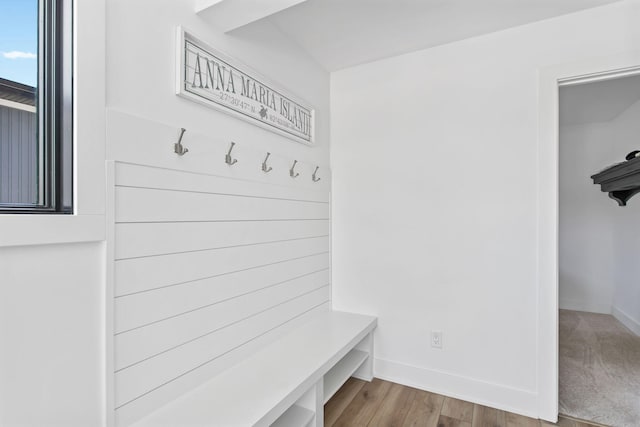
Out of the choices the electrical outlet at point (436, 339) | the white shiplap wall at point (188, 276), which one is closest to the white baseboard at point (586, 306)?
the electrical outlet at point (436, 339)

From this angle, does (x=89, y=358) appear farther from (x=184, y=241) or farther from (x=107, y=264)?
(x=184, y=241)

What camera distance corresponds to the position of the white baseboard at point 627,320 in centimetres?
335

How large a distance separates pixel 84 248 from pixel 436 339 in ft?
6.70

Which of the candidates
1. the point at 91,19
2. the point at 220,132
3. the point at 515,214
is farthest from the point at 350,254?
the point at 91,19

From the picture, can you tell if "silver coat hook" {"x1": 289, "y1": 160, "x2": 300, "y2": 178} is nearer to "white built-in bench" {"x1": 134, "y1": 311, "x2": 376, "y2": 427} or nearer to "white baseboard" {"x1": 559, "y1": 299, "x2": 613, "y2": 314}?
"white built-in bench" {"x1": 134, "y1": 311, "x2": 376, "y2": 427}

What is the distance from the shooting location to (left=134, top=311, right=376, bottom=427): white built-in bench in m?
1.26

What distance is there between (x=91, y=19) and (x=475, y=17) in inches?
74.8

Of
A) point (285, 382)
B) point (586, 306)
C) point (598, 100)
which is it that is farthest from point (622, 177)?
point (586, 306)

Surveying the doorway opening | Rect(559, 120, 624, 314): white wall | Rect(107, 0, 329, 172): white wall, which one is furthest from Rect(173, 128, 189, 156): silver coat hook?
Rect(559, 120, 624, 314): white wall

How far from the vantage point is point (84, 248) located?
3.43ft

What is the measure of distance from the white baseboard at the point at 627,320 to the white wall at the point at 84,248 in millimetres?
4499

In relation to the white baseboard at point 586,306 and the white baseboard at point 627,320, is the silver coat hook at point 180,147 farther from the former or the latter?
the white baseboard at point 586,306

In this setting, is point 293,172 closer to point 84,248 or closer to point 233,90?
point 233,90

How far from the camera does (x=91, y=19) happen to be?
1063 mm
